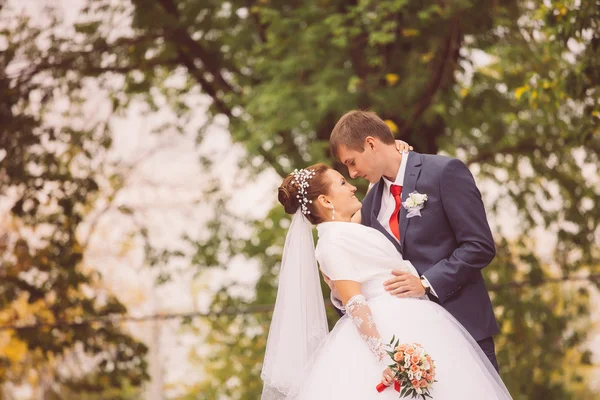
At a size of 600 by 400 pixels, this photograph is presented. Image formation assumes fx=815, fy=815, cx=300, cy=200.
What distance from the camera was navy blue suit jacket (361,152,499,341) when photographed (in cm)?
336

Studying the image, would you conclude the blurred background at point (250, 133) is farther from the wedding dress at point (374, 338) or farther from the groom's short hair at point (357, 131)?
the wedding dress at point (374, 338)

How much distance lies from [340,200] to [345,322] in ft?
1.78

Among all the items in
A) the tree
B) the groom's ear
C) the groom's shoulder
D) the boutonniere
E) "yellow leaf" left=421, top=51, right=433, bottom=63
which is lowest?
the tree

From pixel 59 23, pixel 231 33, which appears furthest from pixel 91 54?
pixel 231 33

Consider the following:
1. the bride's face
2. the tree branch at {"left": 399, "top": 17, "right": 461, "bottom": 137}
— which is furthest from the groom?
the tree branch at {"left": 399, "top": 17, "right": 461, "bottom": 137}

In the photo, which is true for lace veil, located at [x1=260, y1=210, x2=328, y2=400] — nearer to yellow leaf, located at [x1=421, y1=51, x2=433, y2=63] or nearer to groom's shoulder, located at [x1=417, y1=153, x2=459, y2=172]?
groom's shoulder, located at [x1=417, y1=153, x2=459, y2=172]

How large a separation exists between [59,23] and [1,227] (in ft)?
18.7

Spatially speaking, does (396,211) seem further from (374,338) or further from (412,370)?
(412,370)

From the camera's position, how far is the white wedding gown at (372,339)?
320cm

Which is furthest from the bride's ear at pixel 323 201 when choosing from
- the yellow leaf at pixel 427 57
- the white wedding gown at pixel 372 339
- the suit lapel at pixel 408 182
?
the yellow leaf at pixel 427 57

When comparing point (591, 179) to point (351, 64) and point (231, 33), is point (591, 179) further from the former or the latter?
point (231, 33)

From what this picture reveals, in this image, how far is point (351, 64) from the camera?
8242 millimetres

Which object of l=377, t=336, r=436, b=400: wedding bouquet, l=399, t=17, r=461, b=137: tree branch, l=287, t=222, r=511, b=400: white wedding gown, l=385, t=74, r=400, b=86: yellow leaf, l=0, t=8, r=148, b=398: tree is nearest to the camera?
l=377, t=336, r=436, b=400: wedding bouquet

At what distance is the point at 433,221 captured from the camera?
3447mm
